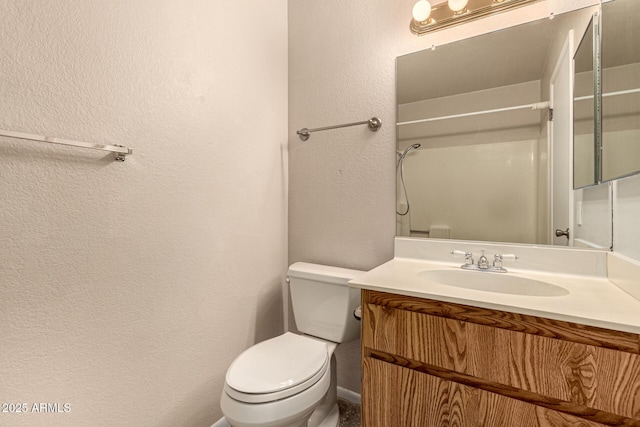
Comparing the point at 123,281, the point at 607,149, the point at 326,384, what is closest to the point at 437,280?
the point at 326,384

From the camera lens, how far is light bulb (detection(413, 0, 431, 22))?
129 cm

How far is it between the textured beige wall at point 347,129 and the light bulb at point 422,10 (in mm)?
95

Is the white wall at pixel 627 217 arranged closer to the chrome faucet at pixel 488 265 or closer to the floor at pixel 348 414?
the chrome faucet at pixel 488 265

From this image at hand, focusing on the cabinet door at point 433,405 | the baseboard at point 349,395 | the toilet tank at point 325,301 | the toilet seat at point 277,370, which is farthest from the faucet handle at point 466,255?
the baseboard at point 349,395

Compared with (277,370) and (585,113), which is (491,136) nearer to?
(585,113)

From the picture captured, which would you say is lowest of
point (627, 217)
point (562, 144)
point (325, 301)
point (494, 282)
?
point (325, 301)

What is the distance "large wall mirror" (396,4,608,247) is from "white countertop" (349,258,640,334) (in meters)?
0.18

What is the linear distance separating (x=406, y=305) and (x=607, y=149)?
2.88ft

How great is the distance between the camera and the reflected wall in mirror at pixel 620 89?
2.77ft

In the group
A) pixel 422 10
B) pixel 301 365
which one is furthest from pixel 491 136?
pixel 301 365

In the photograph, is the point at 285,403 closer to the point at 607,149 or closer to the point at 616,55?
the point at 607,149

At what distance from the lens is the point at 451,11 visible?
129cm

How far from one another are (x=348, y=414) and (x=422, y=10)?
6.63 ft

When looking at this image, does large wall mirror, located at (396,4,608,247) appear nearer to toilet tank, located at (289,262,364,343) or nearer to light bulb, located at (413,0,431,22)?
light bulb, located at (413,0,431,22)
